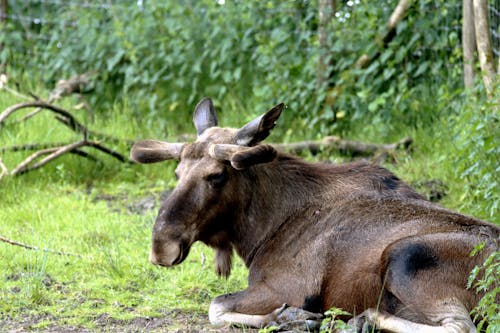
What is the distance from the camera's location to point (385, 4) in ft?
37.1

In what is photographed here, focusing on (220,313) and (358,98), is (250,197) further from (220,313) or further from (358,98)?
(358,98)

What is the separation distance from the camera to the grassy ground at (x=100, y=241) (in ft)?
22.5

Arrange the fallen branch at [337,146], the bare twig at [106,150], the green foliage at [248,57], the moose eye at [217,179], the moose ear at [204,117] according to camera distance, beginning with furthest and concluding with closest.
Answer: the green foliage at [248,57]
the fallen branch at [337,146]
the bare twig at [106,150]
the moose ear at [204,117]
the moose eye at [217,179]

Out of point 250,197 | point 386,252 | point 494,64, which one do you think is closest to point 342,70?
point 494,64

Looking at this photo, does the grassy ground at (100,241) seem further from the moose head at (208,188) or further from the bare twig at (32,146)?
the moose head at (208,188)

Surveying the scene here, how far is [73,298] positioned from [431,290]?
2.80 m

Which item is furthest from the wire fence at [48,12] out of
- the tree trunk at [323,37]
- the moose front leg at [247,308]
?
the moose front leg at [247,308]

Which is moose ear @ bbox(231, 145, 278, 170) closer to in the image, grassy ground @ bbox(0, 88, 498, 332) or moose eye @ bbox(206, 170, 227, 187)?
moose eye @ bbox(206, 170, 227, 187)

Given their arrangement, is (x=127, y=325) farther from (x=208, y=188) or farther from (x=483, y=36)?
(x=483, y=36)

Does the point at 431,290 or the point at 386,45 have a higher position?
the point at 386,45

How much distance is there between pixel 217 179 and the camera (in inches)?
259

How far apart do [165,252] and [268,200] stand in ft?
3.11

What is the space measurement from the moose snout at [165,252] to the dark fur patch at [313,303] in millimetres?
905

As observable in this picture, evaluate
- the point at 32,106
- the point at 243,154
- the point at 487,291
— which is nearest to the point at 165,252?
the point at 243,154
